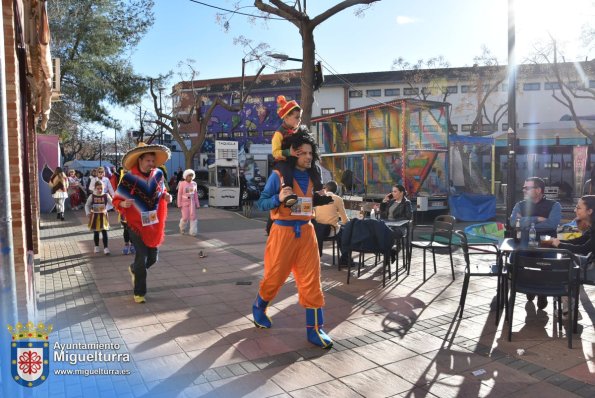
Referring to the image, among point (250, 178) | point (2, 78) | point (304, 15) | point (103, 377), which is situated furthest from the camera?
point (250, 178)

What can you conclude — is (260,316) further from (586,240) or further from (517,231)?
(586,240)

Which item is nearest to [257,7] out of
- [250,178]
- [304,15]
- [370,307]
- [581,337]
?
[304,15]

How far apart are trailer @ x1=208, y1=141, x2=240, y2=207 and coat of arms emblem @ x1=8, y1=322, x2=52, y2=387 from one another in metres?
17.4

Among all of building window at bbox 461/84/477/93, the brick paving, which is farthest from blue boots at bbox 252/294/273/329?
building window at bbox 461/84/477/93

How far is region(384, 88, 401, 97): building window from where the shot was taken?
41.8m

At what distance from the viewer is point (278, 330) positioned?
468 centimetres

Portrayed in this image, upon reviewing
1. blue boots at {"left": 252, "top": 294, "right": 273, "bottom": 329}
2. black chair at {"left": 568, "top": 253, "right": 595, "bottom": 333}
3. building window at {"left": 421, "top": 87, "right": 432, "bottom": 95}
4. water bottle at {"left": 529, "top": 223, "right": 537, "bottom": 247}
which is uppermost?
building window at {"left": 421, "top": 87, "right": 432, "bottom": 95}

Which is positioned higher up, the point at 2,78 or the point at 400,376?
the point at 2,78

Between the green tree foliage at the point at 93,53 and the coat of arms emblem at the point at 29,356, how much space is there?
16.4m

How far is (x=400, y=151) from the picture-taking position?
43.4 feet

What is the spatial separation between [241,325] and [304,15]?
8.40 m

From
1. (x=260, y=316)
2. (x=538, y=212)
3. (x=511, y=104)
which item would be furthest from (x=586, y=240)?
(x=511, y=104)

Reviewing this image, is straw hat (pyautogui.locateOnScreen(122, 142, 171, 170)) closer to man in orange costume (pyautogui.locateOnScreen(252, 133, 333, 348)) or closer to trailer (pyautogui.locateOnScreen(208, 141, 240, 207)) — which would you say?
man in orange costume (pyautogui.locateOnScreen(252, 133, 333, 348))

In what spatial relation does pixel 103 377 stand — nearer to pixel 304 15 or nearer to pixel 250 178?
pixel 304 15
